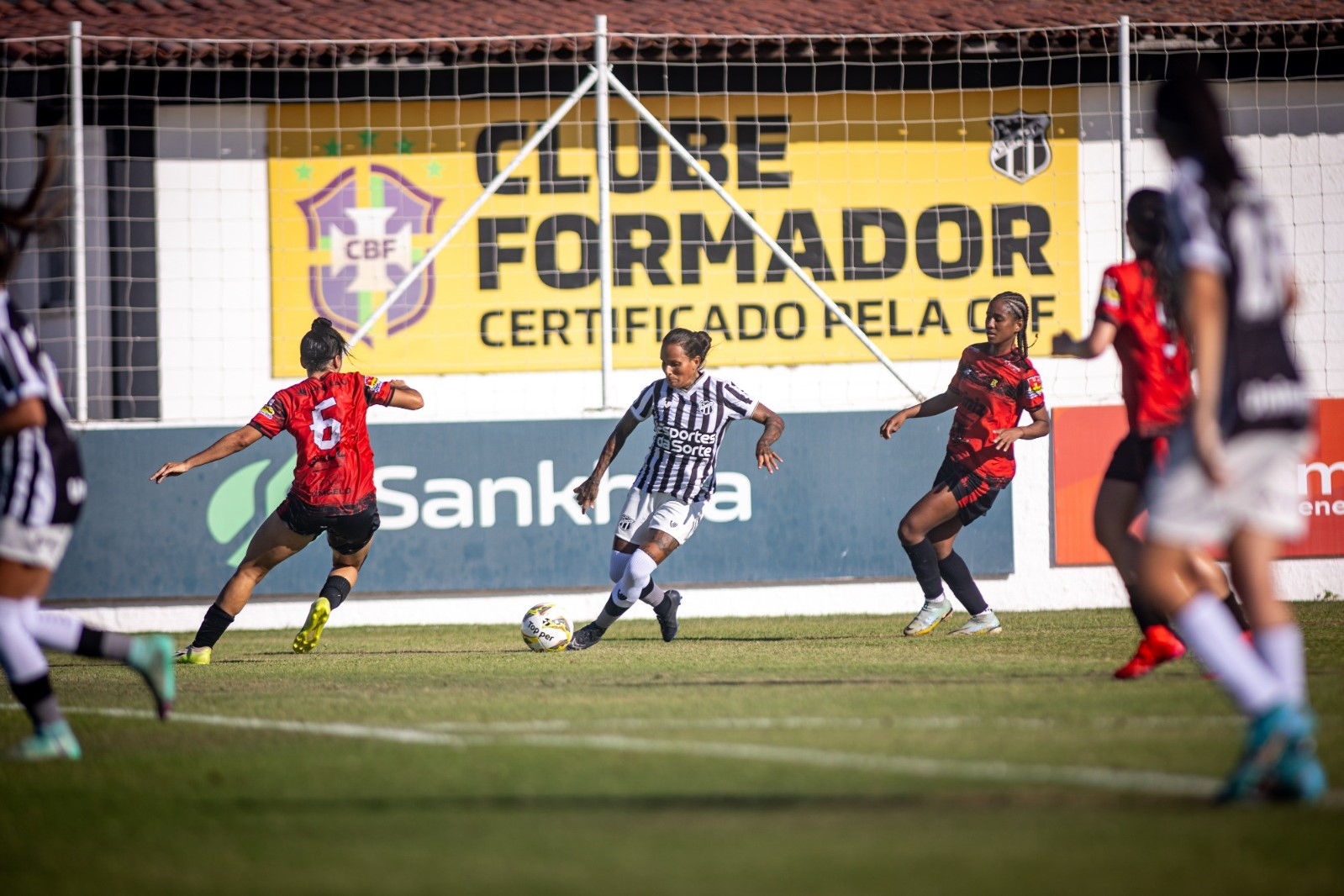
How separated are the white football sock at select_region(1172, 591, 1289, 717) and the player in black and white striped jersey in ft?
18.0

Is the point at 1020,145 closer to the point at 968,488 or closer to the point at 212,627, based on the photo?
the point at 968,488

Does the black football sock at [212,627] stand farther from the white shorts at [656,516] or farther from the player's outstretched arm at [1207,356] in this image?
the player's outstretched arm at [1207,356]

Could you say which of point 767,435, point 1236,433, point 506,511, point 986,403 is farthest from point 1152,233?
point 506,511

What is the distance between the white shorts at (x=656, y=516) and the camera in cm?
1010

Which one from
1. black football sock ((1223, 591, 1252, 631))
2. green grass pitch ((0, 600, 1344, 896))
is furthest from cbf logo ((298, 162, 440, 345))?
black football sock ((1223, 591, 1252, 631))

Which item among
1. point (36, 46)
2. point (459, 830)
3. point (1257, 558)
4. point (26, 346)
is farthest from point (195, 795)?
point (36, 46)

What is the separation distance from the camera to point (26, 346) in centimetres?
557

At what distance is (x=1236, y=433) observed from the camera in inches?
178

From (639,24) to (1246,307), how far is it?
12.9 m

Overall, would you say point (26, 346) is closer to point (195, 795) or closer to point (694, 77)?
point (195, 795)

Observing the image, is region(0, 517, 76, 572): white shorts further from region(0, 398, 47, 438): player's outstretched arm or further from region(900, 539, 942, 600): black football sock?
region(900, 539, 942, 600): black football sock

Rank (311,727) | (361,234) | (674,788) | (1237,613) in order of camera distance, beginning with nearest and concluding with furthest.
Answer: (674,788), (311,727), (1237,613), (361,234)

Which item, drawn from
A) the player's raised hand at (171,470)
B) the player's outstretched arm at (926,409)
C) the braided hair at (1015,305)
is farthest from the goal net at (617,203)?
the player's raised hand at (171,470)

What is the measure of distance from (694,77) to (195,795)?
12.3 m
